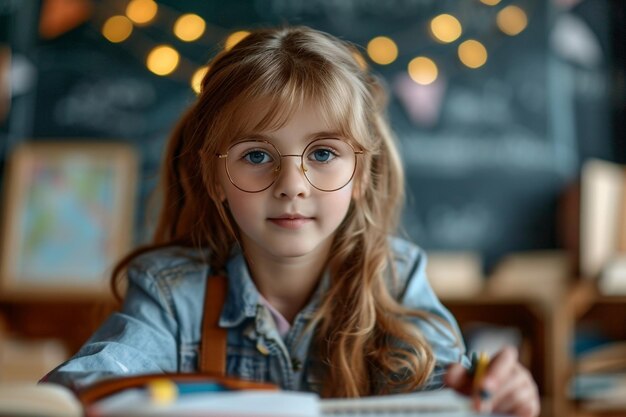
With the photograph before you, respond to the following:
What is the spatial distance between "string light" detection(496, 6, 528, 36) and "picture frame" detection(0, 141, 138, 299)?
149 cm

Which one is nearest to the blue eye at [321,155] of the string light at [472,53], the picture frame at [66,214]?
the picture frame at [66,214]

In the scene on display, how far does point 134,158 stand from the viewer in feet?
8.49

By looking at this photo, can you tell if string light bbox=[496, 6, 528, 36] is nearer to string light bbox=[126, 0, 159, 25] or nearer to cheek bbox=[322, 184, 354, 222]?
string light bbox=[126, 0, 159, 25]

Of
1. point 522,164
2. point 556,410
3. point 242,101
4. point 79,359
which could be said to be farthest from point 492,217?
point 79,359

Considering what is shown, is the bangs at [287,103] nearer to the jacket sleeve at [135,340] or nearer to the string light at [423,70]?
the jacket sleeve at [135,340]

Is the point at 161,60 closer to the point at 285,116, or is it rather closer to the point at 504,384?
the point at 285,116

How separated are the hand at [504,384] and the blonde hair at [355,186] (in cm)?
21

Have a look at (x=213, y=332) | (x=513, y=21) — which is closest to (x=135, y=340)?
(x=213, y=332)

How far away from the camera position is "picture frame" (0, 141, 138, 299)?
2.47 metres

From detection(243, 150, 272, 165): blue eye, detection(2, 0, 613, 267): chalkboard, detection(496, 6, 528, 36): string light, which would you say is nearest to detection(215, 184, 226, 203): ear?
detection(243, 150, 272, 165): blue eye

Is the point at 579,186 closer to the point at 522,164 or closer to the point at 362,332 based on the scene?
the point at 522,164

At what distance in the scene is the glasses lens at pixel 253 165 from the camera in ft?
3.07

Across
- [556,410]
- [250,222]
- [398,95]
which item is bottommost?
[556,410]

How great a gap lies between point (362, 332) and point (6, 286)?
1825 millimetres
